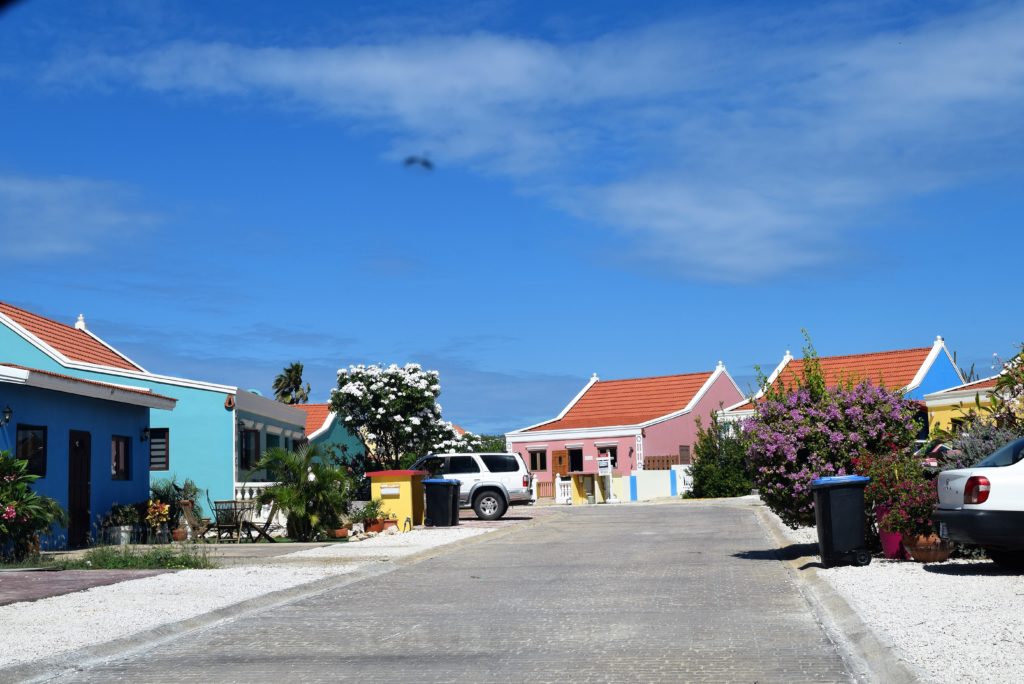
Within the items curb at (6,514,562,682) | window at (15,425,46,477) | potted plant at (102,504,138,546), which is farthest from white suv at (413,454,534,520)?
curb at (6,514,562,682)

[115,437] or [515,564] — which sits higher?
[115,437]

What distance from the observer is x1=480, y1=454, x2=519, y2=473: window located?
33.8 m

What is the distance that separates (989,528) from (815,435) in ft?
13.5

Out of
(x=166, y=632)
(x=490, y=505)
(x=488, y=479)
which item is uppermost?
(x=488, y=479)

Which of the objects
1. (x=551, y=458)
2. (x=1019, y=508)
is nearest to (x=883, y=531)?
(x=1019, y=508)

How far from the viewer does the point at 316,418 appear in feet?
172

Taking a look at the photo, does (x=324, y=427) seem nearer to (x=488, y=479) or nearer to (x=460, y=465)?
(x=460, y=465)

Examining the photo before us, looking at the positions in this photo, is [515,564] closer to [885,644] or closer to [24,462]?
[24,462]

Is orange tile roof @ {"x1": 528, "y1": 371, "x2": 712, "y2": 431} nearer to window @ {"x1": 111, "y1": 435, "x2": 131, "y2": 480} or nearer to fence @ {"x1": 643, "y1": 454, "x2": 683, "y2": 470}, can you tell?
fence @ {"x1": 643, "y1": 454, "x2": 683, "y2": 470}

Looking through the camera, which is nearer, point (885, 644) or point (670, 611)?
point (885, 644)

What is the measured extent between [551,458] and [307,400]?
24.0 metres

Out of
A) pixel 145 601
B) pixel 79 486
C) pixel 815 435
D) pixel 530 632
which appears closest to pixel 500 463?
pixel 79 486

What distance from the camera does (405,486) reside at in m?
27.3

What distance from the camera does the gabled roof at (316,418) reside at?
47987 millimetres
